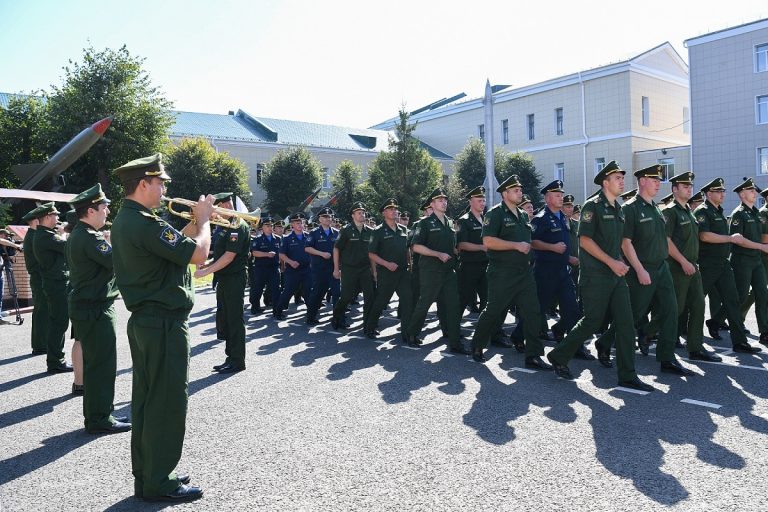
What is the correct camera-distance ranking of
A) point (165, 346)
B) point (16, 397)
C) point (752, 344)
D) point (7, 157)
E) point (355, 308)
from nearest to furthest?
point (165, 346), point (16, 397), point (752, 344), point (355, 308), point (7, 157)

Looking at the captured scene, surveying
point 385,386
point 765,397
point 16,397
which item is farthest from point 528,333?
point 16,397

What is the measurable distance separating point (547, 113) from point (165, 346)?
4649cm

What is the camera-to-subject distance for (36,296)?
841cm

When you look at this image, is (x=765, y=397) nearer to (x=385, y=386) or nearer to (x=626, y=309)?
(x=626, y=309)

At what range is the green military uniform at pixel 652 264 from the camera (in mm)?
6297

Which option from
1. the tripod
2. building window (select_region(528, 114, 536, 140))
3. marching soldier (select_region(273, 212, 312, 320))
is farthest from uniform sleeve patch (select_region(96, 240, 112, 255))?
building window (select_region(528, 114, 536, 140))

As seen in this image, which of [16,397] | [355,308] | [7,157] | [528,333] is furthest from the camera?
[7,157]

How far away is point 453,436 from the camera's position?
183 inches

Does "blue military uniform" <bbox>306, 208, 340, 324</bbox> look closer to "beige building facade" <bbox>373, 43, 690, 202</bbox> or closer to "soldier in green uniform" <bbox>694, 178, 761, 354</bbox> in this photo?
"soldier in green uniform" <bbox>694, 178, 761, 354</bbox>

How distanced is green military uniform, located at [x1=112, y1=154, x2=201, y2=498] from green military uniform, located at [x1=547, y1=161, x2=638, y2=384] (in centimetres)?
382

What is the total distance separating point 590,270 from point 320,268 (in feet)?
20.4

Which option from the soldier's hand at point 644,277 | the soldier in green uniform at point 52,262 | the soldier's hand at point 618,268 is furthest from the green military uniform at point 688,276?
Answer: the soldier in green uniform at point 52,262

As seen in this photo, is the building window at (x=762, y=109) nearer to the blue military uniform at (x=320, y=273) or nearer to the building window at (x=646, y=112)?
the building window at (x=646, y=112)

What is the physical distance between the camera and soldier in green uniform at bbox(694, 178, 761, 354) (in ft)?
24.1
